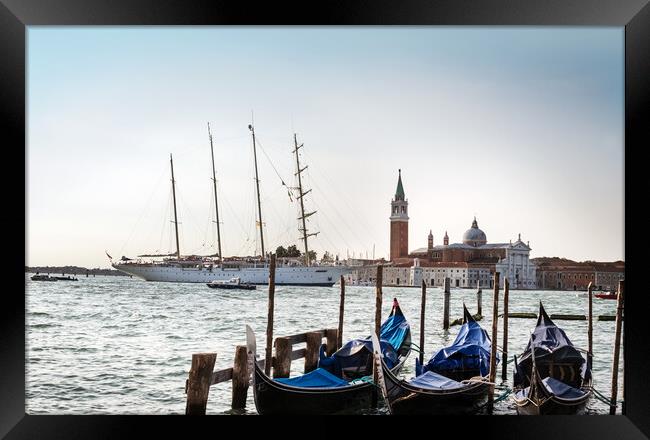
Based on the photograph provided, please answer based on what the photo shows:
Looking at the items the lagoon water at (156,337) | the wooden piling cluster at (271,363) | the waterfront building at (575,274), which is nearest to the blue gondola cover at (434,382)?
the wooden piling cluster at (271,363)

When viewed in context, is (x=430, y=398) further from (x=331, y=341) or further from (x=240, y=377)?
(x=331, y=341)

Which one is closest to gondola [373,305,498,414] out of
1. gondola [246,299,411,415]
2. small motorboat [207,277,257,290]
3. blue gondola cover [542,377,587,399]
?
gondola [246,299,411,415]

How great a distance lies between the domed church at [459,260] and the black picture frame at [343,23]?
37.8 m

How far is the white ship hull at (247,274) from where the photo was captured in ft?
104

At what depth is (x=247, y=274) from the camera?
31500 mm

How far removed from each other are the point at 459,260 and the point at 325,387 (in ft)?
136

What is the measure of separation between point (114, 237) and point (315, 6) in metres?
27.6

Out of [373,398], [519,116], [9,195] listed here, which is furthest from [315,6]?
[519,116]

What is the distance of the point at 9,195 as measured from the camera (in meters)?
3.50

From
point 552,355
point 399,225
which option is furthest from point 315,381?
point 399,225

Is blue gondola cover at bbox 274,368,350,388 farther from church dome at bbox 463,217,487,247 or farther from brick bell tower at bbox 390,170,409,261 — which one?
church dome at bbox 463,217,487,247

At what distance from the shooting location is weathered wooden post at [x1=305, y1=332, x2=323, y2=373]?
5.89 meters

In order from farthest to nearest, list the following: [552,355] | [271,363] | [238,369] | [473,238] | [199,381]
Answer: [473,238]
[552,355]
[271,363]
[238,369]
[199,381]

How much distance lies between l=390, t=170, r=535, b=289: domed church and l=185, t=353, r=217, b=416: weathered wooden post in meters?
37.2
